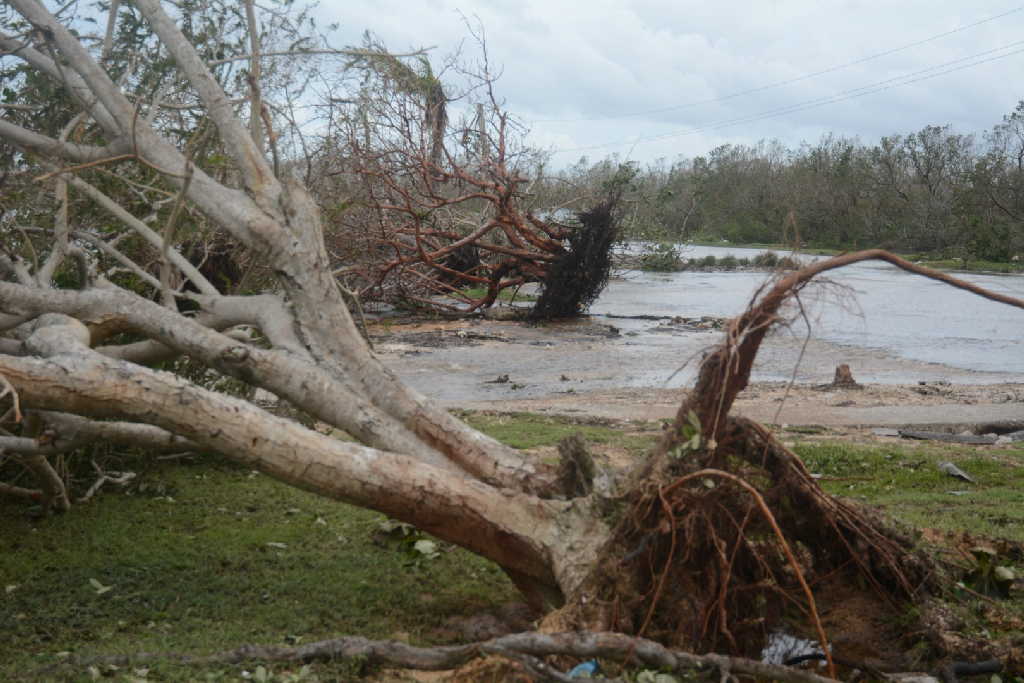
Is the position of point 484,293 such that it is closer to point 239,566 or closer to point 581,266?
point 581,266

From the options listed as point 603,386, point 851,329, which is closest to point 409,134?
point 603,386

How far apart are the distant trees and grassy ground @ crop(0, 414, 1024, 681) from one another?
29600 millimetres

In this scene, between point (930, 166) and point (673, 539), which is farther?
point (930, 166)

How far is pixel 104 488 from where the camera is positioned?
261 inches

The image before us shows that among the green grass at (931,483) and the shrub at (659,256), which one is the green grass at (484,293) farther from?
the green grass at (931,483)

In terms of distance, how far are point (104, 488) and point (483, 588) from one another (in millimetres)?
2931

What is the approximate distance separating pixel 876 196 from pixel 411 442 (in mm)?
45452

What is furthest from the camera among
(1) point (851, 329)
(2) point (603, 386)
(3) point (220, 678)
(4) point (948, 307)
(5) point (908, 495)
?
(4) point (948, 307)

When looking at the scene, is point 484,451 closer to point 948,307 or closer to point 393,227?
point 393,227

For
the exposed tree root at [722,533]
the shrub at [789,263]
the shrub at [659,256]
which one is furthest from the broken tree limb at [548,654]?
the shrub at [659,256]

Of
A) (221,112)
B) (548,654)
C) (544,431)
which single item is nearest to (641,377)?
(544,431)

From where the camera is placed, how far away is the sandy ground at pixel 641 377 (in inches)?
408

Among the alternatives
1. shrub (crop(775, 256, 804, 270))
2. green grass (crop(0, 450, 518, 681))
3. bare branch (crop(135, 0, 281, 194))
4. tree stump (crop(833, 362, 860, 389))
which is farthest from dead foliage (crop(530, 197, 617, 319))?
shrub (crop(775, 256, 804, 270))

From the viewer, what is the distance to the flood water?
16.1 metres
